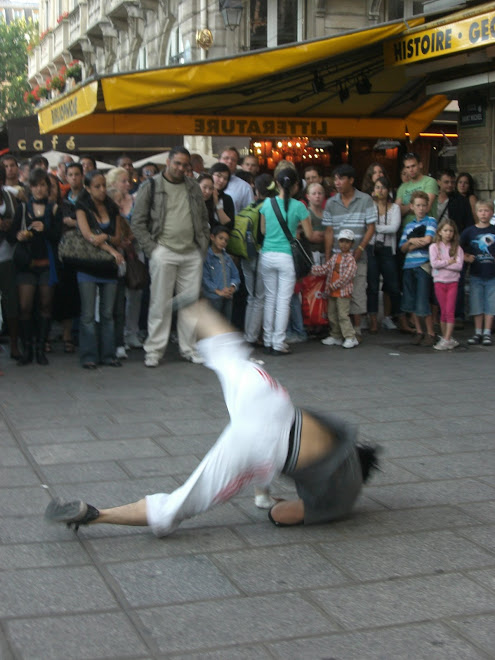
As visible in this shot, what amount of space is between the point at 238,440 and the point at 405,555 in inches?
37.9

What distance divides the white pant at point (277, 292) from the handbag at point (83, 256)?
1757 mm

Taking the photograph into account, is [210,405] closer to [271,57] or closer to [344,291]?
[344,291]

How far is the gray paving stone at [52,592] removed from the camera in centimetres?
376

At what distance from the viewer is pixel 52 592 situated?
3.92 meters

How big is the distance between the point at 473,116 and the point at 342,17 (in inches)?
455

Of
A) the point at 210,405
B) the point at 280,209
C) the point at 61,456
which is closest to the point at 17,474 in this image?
the point at 61,456

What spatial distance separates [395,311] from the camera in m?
11.3

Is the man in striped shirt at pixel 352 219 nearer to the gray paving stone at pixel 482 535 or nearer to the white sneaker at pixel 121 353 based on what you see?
the white sneaker at pixel 121 353

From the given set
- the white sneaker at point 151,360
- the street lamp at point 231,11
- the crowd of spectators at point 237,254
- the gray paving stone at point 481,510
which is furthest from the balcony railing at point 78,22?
the gray paving stone at point 481,510

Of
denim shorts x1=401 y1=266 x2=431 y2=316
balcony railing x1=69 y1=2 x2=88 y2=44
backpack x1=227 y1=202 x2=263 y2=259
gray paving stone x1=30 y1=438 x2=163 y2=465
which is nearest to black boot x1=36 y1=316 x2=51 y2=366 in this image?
backpack x1=227 y1=202 x2=263 y2=259

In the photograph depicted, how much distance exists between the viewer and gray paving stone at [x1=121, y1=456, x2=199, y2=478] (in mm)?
5668

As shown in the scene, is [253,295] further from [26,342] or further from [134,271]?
[26,342]

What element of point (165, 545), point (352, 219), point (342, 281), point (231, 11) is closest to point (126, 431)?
point (165, 545)

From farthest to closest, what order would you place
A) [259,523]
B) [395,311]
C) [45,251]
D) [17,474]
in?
1. [395,311]
2. [45,251]
3. [17,474]
4. [259,523]
